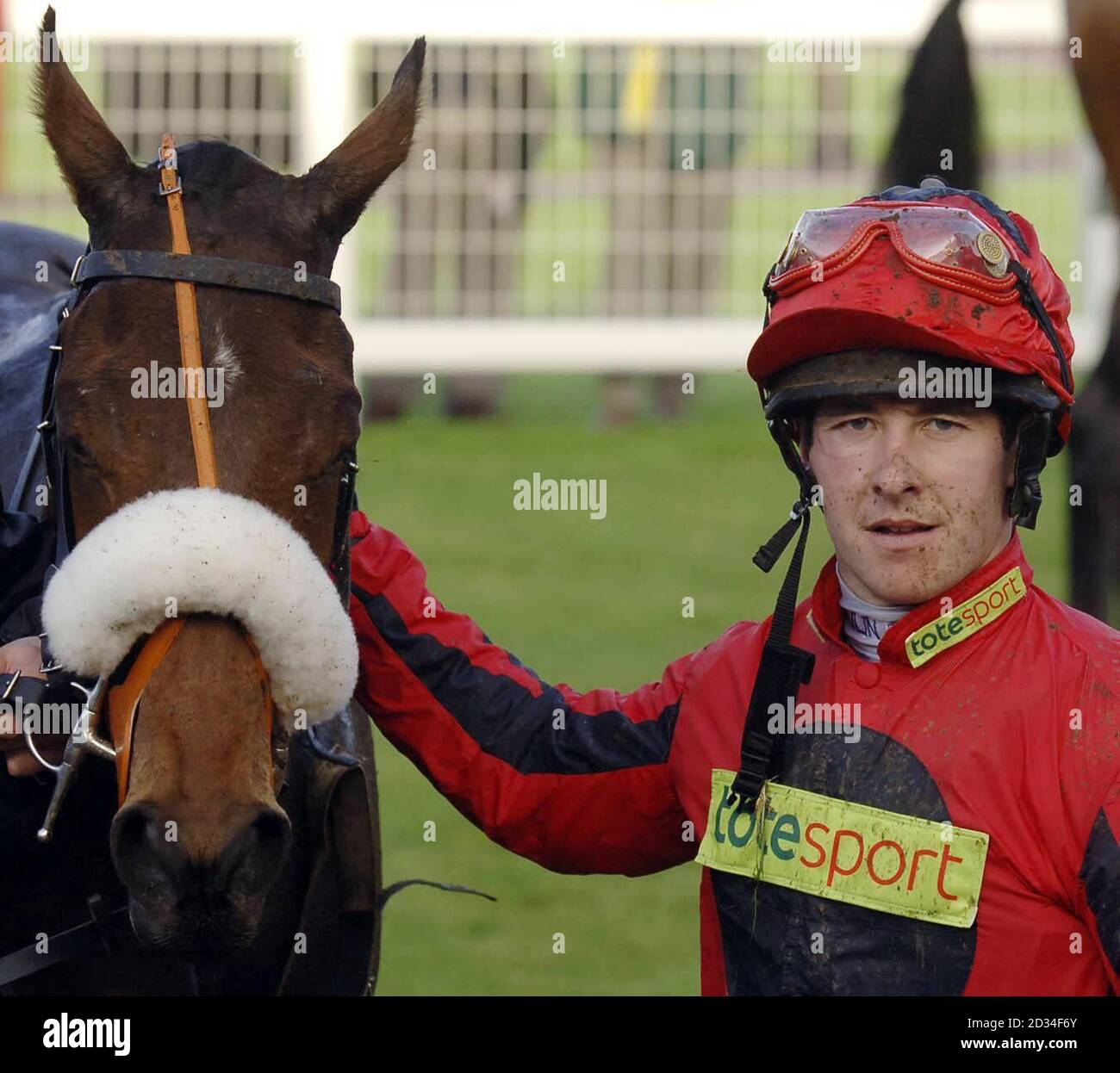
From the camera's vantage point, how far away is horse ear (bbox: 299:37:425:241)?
260cm

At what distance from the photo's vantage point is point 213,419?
91.7 inches

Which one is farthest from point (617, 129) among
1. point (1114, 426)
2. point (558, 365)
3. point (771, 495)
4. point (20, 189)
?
point (1114, 426)

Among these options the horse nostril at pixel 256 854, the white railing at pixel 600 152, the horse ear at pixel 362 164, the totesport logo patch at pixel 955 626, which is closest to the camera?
the horse nostril at pixel 256 854

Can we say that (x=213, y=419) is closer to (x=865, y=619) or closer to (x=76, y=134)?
(x=76, y=134)

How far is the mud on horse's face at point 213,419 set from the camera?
2.19m

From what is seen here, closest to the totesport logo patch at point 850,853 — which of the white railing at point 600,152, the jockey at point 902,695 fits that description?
the jockey at point 902,695

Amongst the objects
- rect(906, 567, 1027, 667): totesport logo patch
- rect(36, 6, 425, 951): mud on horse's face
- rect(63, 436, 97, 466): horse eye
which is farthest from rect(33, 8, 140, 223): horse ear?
rect(906, 567, 1027, 667): totesport logo patch

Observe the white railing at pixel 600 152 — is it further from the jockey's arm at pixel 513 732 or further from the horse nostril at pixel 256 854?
the horse nostril at pixel 256 854

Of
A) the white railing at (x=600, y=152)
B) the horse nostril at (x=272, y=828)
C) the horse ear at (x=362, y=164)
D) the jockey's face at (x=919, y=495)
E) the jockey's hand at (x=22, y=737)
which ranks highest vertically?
the white railing at (x=600, y=152)

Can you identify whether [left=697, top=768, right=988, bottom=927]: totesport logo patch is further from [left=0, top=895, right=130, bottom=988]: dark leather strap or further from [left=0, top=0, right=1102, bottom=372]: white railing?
[left=0, top=0, right=1102, bottom=372]: white railing

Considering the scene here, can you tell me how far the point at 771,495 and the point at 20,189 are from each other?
4.13m

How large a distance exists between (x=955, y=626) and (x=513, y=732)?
2.14ft

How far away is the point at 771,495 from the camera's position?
30.9ft

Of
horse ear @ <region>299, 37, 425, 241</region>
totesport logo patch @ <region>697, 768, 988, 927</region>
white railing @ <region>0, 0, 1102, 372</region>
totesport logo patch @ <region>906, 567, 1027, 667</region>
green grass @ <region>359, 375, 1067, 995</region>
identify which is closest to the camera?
totesport logo patch @ <region>697, 768, 988, 927</region>
